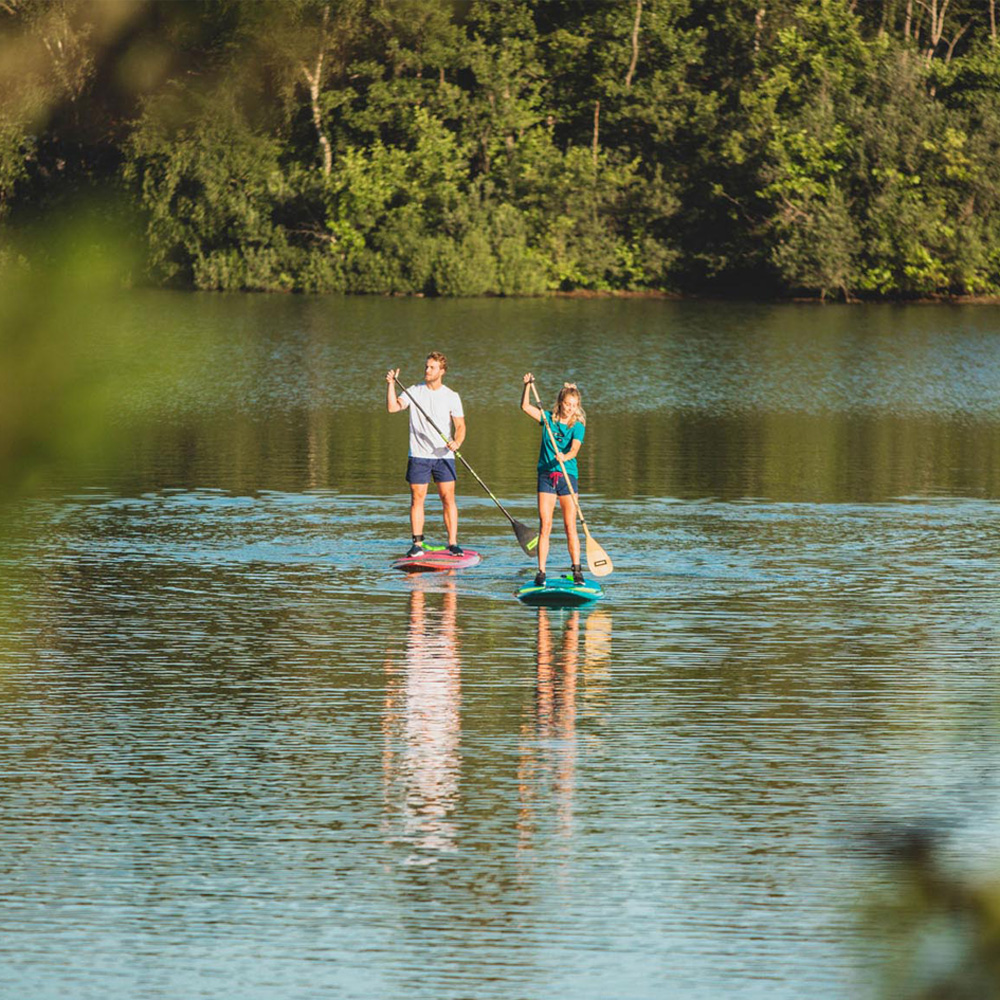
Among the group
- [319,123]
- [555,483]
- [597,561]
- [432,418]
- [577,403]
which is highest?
[319,123]

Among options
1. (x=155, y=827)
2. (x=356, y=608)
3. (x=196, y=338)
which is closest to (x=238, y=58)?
(x=196, y=338)

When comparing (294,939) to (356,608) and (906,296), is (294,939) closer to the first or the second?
(356,608)

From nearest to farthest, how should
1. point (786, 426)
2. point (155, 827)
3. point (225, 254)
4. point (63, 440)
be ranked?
1. point (63, 440)
2. point (155, 827)
3. point (786, 426)
4. point (225, 254)

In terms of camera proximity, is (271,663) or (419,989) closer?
(419,989)

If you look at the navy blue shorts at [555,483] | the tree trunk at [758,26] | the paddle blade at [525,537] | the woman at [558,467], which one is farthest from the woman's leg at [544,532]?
the tree trunk at [758,26]

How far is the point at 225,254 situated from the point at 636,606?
54490mm

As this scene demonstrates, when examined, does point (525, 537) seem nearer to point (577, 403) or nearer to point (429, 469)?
point (429, 469)

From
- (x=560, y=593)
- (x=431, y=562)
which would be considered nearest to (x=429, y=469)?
(x=431, y=562)

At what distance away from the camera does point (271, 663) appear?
11.4 metres

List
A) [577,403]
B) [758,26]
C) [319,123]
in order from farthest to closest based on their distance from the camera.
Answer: [758,26] < [319,123] < [577,403]

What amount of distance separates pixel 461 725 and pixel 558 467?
490 centimetres

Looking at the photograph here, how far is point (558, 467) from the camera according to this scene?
14.4 metres

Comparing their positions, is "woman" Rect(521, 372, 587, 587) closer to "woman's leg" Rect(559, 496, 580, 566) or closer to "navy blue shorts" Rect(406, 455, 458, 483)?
"woman's leg" Rect(559, 496, 580, 566)

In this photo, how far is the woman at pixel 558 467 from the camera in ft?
46.2
